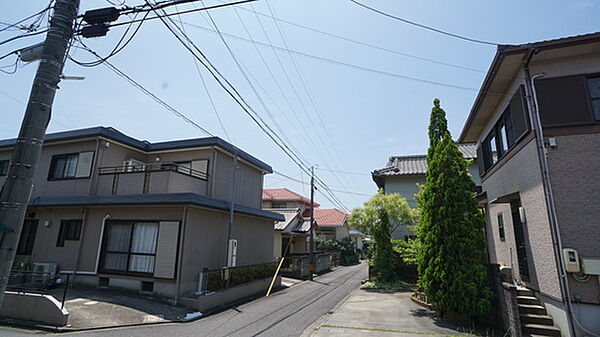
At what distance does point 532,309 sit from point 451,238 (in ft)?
6.95

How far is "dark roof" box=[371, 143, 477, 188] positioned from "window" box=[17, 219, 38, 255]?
59.7ft

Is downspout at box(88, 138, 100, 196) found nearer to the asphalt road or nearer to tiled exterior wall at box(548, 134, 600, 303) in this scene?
the asphalt road

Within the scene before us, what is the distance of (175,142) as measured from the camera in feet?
41.1

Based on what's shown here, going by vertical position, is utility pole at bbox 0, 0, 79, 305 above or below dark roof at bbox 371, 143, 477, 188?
below

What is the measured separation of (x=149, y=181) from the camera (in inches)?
415

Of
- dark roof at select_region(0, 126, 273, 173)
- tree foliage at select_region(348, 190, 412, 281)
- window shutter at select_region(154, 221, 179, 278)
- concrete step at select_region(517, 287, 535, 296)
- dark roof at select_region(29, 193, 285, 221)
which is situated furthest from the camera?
tree foliage at select_region(348, 190, 412, 281)

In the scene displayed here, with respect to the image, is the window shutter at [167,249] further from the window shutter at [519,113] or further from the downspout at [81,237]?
the window shutter at [519,113]

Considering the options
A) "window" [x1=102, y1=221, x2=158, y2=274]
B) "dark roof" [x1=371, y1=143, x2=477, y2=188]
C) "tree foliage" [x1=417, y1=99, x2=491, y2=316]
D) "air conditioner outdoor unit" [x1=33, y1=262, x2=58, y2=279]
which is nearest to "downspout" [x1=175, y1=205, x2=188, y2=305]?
"window" [x1=102, y1=221, x2=158, y2=274]

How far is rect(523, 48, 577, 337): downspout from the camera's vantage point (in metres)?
5.55

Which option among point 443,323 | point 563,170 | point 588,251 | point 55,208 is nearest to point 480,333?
point 443,323

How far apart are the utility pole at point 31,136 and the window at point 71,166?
10.2 meters

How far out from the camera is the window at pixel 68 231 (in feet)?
36.4

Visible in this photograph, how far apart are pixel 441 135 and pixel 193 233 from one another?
28.7ft

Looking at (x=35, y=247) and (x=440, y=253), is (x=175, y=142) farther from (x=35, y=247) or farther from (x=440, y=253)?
(x=440, y=253)
